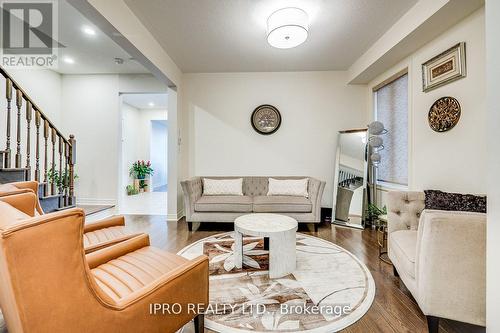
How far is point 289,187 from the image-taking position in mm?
3871

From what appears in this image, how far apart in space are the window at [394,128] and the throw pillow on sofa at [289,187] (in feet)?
4.22

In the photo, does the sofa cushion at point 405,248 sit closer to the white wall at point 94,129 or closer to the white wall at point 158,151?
the white wall at point 94,129

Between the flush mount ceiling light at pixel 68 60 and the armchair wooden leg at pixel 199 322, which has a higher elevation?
the flush mount ceiling light at pixel 68 60

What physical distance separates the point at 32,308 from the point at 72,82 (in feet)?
17.8

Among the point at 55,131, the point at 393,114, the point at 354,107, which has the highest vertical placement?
the point at 354,107

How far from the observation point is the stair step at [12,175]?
93.5 inches

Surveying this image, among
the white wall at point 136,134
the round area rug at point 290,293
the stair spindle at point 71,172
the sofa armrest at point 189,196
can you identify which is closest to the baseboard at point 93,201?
the stair spindle at point 71,172

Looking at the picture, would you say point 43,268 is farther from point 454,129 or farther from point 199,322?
point 454,129

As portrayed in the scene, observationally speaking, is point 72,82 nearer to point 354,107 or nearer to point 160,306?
point 160,306

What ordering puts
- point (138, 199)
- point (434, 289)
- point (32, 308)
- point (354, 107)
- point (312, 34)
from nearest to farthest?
1. point (32, 308)
2. point (434, 289)
3. point (312, 34)
4. point (354, 107)
5. point (138, 199)

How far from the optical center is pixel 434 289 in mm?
1358

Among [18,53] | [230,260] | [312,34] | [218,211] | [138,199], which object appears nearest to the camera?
[230,260]

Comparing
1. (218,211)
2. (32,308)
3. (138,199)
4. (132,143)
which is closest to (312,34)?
(218,211)

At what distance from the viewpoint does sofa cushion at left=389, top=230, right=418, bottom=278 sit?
1.60 meters
